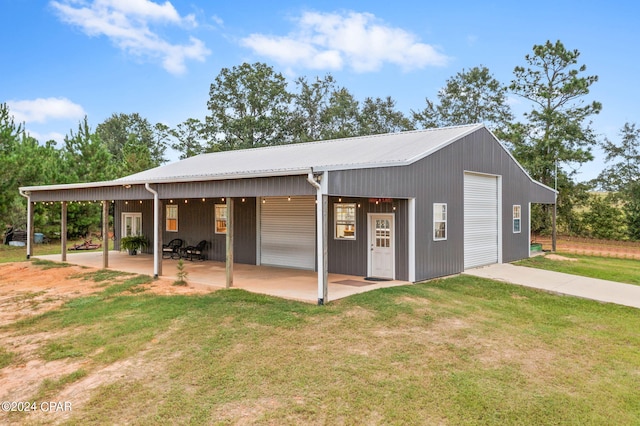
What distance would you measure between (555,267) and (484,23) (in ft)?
38.0

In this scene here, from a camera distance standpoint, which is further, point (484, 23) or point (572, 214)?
point (572, 214)

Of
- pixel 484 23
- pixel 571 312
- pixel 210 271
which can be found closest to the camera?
pixel 571 312

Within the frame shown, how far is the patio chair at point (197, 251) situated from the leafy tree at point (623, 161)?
24.5m

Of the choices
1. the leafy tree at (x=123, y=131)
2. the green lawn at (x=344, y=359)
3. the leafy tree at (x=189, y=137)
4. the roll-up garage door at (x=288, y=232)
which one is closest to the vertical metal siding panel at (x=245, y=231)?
the roll-up garage door at (x=288, y=232)

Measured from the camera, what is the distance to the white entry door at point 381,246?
10398mm

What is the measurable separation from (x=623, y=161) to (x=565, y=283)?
19876 mm

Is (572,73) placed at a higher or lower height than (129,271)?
higher

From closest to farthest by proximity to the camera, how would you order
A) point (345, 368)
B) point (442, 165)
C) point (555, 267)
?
1. point (345, 368)
2. point (442, 165)
3. point (555, 267)

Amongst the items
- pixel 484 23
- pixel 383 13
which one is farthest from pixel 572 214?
pixel 383 13

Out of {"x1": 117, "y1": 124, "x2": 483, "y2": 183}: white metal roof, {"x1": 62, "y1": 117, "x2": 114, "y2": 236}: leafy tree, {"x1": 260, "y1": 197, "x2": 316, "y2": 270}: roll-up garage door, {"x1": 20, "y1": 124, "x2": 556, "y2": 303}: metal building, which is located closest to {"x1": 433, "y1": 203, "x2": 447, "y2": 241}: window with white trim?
{"x1": 20, "y1": 124, "x2": 556, "y2": 303}: metal building

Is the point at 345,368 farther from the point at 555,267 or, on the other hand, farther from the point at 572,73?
the point at 572,73

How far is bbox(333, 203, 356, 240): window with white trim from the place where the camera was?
36.3ft

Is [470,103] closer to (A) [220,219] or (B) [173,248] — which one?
(A) [220,219]

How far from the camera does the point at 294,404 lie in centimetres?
412
